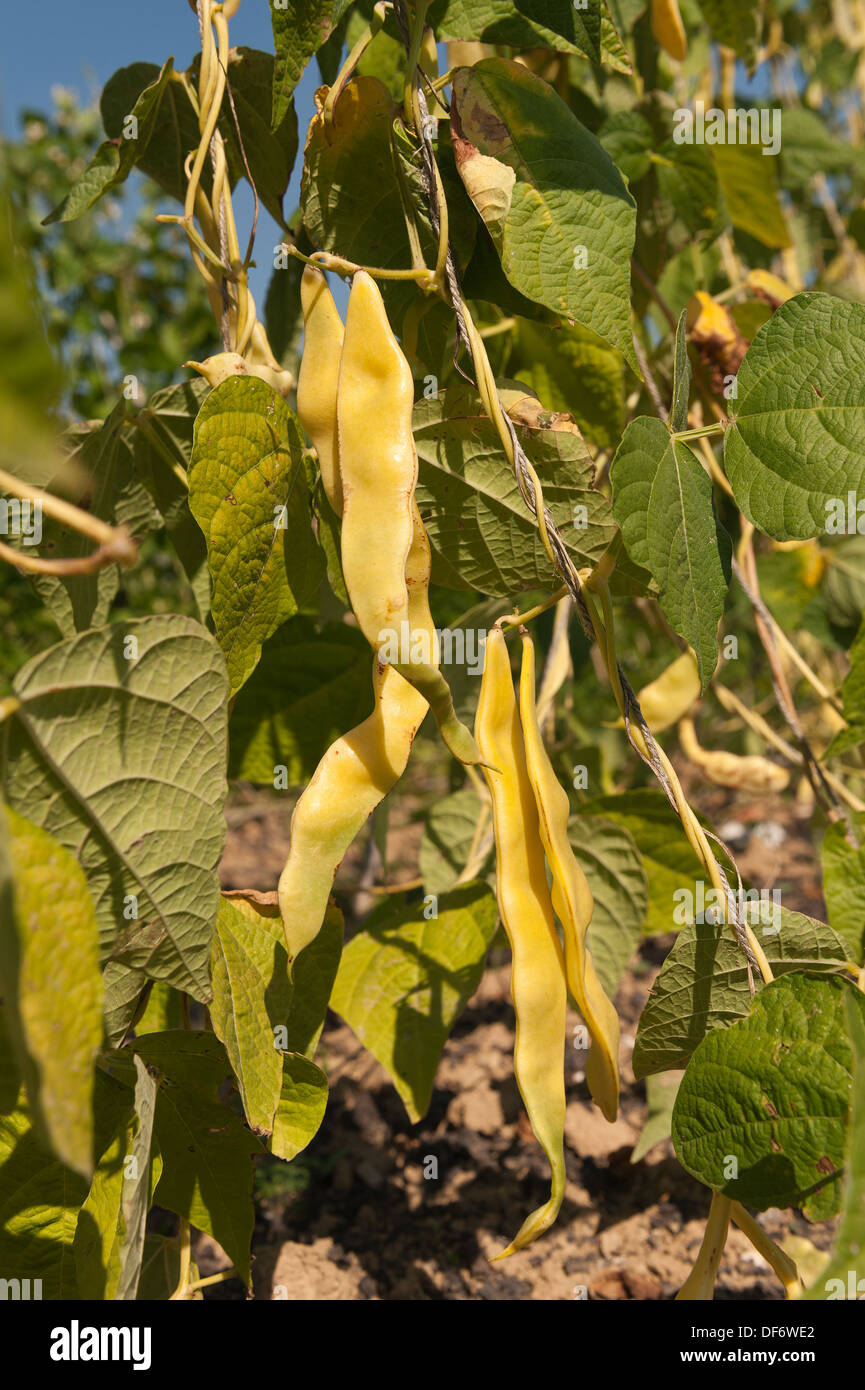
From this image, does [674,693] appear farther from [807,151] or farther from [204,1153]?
[807,151]

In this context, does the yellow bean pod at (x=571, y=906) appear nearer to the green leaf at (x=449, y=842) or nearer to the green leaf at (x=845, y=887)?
the green leaf at (x=845, y=887)

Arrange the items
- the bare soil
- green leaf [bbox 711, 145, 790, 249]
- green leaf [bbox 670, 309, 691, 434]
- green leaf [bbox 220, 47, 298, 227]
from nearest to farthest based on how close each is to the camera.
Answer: green leaf [bbox 670, 309, 691, 434] → green leaf [bbox 220, 47, 298, 227] → the bare soil → green leaf [bbox 711, 145, 790, 249]

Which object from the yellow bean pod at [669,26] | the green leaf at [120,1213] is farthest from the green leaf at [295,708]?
the yellow bean pod at [669,26]

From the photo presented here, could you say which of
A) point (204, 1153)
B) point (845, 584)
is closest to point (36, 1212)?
point (204, 1153)

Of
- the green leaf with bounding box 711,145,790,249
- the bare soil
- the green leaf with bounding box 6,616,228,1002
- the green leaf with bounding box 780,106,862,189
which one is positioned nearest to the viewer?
the green leaf with bounding box 6,616,228,1002

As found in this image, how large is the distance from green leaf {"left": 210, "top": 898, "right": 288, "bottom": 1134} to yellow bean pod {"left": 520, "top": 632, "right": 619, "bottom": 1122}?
0.21 metres

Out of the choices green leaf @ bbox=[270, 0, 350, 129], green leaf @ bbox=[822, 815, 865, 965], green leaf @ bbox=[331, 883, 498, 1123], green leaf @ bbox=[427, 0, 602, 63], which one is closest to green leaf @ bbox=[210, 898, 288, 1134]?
green leaf @ bbox=[331, 883, 498, 1123]

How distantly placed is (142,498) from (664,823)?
2.04ft

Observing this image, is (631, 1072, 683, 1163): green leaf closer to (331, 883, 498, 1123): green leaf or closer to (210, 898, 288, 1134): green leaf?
(331, 883, 498, 1123): green leaf

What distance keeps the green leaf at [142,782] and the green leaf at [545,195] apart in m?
0.35

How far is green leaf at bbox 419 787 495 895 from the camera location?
1.12 m

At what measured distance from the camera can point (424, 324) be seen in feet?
2.70

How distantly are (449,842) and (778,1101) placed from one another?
1.96 ft

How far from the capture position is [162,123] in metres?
0.90
